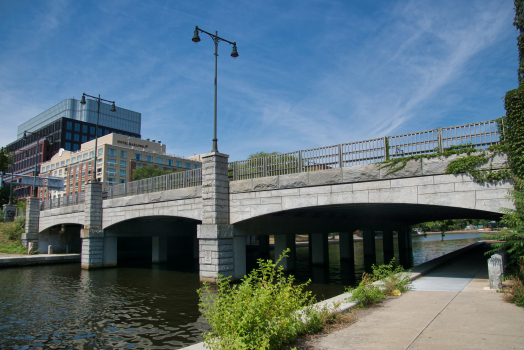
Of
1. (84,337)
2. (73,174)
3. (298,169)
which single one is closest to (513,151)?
(298,169)

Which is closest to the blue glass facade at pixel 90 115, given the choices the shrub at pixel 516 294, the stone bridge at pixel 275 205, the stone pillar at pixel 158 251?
the stone pillar at pixel 158 251

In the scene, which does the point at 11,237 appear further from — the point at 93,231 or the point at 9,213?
the point at 93,231

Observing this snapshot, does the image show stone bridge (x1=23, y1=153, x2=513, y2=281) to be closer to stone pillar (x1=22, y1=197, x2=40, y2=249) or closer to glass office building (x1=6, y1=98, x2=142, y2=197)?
stone pillar (x1=22, y1=197, x2=40, y2=249)

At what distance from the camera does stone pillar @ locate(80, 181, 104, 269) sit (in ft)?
87.7

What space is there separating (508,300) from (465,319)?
2102 millimetres

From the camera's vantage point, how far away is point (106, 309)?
1394 centimetres

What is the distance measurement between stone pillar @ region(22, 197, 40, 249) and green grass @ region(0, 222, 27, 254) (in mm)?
1049

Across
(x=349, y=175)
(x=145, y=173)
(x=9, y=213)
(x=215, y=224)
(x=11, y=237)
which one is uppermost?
(x=145, y=173)

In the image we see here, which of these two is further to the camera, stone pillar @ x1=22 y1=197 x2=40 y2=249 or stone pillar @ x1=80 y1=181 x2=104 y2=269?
stone pillar @ x1=22 y1=197 x2=40 y2=249

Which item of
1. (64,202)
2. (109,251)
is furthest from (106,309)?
(64,202)

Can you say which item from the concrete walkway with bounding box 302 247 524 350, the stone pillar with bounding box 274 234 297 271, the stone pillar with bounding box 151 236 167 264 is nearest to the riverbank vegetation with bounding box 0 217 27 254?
the stone pillar with bounding box 151 236 167 264

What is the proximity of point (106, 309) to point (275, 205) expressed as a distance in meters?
8.22

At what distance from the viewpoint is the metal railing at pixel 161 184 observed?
66.2 feet

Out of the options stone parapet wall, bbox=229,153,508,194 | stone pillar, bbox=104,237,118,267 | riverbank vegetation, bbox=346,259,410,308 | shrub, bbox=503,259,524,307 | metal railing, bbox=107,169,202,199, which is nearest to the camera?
shrub, bbox=503,259,524,307
